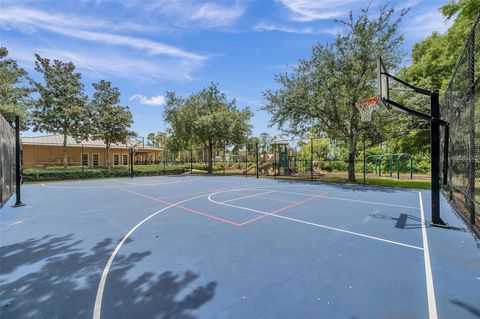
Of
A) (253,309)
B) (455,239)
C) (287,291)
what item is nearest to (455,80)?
(455,239)

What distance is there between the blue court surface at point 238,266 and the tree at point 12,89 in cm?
1599

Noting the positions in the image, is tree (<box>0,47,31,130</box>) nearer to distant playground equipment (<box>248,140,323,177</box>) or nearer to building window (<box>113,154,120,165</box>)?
building window (<box>113,154,120,165</box>)

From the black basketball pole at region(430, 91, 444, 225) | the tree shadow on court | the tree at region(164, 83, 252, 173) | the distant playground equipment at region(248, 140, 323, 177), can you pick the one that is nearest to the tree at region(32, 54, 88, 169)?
the tree at region(164, 83, 252, 173)

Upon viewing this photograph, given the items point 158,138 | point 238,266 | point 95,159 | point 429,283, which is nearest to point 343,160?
point 429,283

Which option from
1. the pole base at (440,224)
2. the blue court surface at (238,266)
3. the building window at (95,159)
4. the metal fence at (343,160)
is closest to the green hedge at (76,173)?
the metal fence at (343,160)

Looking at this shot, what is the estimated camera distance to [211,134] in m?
23.0

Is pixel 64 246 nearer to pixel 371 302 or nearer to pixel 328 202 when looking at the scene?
pixel 371 302

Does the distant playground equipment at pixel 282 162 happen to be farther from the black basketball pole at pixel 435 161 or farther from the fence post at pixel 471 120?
the fence post at pixel 471 120

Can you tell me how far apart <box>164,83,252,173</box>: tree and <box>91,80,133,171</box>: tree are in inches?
166

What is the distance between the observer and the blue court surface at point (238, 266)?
2822mm

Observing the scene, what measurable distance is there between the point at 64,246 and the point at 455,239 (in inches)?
321

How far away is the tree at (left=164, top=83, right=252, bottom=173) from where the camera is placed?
896 inches

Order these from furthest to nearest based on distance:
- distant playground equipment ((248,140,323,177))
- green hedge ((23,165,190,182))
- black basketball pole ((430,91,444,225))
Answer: distant playground equipment ((248,140,323,177)) < green hedge ((23,165,190,182)) < black basketball pole ((430,91,444,225))

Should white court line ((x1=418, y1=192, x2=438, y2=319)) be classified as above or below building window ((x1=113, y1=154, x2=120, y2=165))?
below
